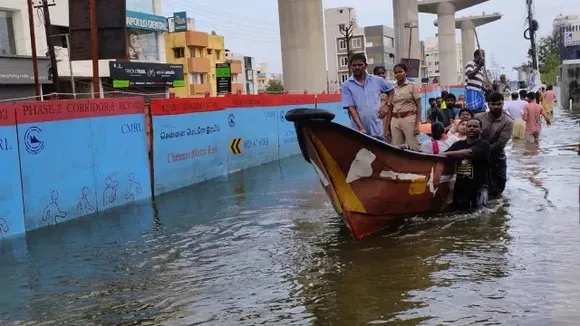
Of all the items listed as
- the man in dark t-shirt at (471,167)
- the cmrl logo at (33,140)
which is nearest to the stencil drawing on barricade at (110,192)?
the cmrl logo at (33,140)

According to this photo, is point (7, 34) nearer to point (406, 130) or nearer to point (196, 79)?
point (406, 130)

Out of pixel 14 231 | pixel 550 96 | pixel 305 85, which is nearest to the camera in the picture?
pixel 14 231

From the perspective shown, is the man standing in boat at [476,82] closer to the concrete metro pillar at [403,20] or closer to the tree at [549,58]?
the concrete metro pillar at [403,20]

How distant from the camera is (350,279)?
5.70m

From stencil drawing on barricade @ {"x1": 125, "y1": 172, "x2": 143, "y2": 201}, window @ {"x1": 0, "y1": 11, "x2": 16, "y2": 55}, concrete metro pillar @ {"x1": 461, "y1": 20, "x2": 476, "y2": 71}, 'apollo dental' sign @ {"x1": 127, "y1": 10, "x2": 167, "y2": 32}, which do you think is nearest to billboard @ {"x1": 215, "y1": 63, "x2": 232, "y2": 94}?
'apollo dental' sign @ {"x1": 127, "y1": 10, "x2": 167, "y2": 32}

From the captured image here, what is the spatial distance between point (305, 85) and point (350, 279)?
63.4 feet

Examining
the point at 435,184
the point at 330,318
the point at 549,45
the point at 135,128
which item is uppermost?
the point at 549,45

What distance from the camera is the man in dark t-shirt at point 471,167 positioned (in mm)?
7871

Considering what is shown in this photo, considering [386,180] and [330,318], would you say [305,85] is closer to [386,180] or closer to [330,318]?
[386,180]

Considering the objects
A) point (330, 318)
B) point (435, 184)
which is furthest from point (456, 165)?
point (330, 318)

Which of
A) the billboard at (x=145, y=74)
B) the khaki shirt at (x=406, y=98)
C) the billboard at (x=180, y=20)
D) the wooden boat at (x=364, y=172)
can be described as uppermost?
the billboard at (x=180, y=20)

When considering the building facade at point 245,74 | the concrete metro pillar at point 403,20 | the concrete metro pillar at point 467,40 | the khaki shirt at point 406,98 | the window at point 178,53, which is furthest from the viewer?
the building facade at point 245,74

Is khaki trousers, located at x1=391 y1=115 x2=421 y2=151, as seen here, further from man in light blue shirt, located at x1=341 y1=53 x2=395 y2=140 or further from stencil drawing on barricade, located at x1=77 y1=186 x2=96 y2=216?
stencil drawing on barricade, located at x1=77 y1=186 x2=96 y2=216

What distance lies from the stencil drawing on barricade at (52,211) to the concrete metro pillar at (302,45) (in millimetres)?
16004
